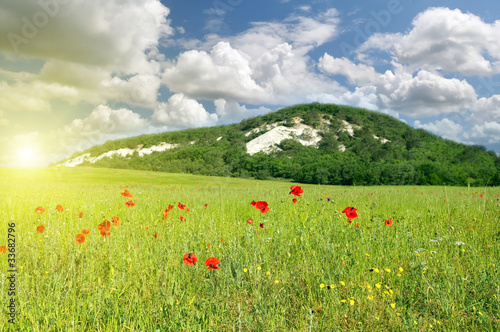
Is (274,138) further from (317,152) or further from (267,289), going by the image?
(267,289)

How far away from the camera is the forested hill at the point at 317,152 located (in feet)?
218

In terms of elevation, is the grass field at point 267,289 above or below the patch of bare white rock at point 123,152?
below

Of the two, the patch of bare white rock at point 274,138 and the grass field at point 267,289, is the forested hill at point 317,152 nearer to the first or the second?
the patch of bare white rock at point 274,138

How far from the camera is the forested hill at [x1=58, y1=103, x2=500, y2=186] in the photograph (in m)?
66.5

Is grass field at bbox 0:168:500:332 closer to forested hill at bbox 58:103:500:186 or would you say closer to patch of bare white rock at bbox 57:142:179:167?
forested hill at bbox 58:103:500:186

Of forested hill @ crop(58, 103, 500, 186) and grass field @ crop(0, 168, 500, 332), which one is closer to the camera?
grass field @ crop(0, 168, 500, 332)

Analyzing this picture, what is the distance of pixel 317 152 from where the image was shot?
120938 millimetres

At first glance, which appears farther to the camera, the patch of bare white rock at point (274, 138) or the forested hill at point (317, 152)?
the patch of bare white rock at point (274, 138)

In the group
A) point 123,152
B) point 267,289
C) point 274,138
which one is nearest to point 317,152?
point 274,138

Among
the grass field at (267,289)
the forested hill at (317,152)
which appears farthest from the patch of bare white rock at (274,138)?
the grass field at (267,289)

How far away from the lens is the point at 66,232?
217 inches

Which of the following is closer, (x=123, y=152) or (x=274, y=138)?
(x=274, y=138)

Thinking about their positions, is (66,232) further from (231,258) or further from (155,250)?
(231,258)

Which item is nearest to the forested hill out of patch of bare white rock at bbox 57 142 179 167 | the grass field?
patch of bare white rock at bbox 57 142 179 167
